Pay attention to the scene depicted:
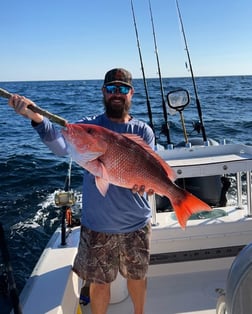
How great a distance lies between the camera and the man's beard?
2350 millimetres

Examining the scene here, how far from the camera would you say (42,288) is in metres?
2.51

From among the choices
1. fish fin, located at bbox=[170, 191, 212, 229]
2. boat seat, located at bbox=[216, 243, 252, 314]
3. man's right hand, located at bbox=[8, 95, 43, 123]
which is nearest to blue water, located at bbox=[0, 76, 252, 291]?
fish fin, located at bbox=[170, 191, 212, 229]

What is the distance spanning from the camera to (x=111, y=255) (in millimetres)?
2443

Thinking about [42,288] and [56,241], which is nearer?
[42,288]

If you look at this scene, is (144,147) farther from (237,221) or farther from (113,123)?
(237,221)

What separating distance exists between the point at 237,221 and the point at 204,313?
2.82 feet

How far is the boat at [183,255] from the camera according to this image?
2733mm

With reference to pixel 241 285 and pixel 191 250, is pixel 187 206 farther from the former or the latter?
pixel 191 250

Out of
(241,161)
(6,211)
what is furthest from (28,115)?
(6,211)

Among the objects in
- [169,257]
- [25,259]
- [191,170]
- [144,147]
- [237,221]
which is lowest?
[25,259]

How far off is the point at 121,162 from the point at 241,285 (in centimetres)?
81

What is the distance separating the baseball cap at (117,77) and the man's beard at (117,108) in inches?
4.0

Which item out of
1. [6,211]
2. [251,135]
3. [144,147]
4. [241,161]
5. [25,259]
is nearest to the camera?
[144,147]

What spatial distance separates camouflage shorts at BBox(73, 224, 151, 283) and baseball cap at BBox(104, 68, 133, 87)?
3.12 ft
